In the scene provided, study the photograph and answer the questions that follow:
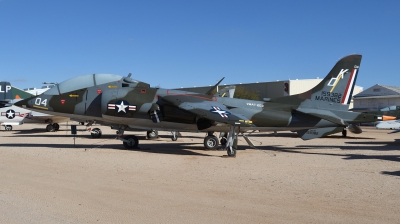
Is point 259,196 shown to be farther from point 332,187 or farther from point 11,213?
point 11,213

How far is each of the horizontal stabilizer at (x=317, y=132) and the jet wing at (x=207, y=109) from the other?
3121 millimetres

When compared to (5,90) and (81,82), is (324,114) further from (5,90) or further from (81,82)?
(5,90)

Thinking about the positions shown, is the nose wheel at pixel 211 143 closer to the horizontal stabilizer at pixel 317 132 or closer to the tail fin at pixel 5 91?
the horizontal stabilizer at pixel 317 132

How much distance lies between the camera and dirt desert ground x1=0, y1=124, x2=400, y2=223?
6.09m

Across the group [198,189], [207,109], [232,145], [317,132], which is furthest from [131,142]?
[198,189]

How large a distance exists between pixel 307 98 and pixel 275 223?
11.7 metres

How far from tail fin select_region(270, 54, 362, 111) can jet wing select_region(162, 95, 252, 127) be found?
381 cm

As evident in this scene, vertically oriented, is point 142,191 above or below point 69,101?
below

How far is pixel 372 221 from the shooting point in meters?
5.80

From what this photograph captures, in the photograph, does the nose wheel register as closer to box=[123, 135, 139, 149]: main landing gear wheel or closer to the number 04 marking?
box=[123, 135, 139, 149]: main landing gear wheel

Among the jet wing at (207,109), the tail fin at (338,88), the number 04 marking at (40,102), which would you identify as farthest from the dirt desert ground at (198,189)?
the tail fin at (338,88)

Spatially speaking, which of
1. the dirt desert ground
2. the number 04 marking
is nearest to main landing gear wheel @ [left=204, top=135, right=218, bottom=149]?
the dirt desert ground

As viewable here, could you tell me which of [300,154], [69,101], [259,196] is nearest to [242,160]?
[300,154]

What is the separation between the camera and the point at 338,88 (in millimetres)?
16375
